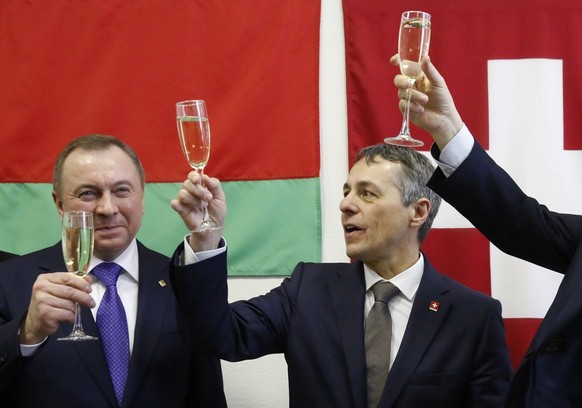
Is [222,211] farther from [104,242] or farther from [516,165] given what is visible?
[516,165]

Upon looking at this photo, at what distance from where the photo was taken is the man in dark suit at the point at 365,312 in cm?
182

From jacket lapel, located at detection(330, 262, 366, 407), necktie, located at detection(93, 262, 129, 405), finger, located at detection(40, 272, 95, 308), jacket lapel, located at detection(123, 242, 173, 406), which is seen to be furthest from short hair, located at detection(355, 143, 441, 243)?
finger, located at detection(40, 272, 95, 308)

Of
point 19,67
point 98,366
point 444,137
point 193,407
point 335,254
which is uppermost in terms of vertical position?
point 19,67

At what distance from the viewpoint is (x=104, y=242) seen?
81.4 inches

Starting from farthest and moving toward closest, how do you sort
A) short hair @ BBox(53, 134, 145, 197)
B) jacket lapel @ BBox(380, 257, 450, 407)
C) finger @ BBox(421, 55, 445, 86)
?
short hair @ BBox(53, 134, 145, 197), jacket lapel @ BBox(380, 257, 450, 407), finger @ BBox(421, 55, 445, 86)

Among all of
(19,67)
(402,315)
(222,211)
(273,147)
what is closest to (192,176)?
(222,211)

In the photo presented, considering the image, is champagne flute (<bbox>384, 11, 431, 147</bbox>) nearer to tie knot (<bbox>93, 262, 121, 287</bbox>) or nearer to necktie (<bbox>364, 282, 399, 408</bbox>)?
necktie (<bbox>364, 282, 399, 408</bbox>)

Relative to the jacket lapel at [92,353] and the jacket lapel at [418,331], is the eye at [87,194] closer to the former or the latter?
the jacket lapel at [92,353]

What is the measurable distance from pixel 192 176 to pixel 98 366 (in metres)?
0.61

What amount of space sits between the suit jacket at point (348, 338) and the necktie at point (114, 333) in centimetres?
28

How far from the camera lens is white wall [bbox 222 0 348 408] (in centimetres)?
272

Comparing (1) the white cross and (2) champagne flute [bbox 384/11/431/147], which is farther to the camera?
(1) the white cross

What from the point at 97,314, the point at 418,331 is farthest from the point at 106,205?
the point at 418,331

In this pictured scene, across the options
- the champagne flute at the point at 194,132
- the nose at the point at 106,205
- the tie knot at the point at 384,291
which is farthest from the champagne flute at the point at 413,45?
the nose at the point at 106,205
